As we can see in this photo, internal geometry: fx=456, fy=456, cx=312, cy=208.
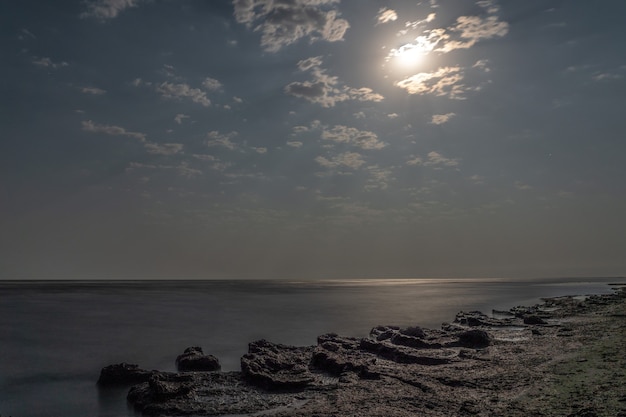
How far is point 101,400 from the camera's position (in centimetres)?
2256

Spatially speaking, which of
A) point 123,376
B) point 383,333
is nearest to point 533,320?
point 383,333

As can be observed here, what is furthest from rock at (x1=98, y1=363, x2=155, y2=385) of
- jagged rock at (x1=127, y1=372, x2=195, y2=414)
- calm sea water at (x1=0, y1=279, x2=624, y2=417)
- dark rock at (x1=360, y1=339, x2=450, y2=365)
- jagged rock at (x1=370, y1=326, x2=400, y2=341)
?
jagged rock at (x1=370, y1=326, x2=400, y2=341)

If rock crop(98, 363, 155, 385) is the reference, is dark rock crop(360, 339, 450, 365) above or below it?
above

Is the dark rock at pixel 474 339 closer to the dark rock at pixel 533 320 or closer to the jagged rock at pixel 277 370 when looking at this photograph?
the jagged rock at pixel 277 370

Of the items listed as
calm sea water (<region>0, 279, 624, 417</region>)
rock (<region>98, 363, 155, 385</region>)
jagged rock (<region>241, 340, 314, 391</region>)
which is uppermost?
jagged rock (<region>241, 340, 314, 391</region>)

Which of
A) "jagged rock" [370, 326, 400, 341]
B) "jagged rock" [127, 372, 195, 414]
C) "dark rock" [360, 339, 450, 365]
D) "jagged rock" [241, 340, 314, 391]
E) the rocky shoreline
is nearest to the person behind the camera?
the rocky shoreline

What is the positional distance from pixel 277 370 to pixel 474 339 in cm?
1525

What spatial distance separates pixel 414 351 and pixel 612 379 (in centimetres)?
1180

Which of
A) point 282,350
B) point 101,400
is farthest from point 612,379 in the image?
point 101,400

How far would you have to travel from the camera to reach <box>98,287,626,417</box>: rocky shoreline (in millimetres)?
17453

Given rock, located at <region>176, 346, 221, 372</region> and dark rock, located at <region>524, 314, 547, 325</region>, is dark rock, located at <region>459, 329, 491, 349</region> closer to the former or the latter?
dark rock, located at <region>524, 314, 547, 325</region>

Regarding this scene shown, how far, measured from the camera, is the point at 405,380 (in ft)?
72.4

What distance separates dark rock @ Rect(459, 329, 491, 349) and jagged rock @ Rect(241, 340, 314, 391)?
1118 centimetres

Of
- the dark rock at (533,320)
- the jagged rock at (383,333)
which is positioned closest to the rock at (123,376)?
the jagged rock at (383,333)
